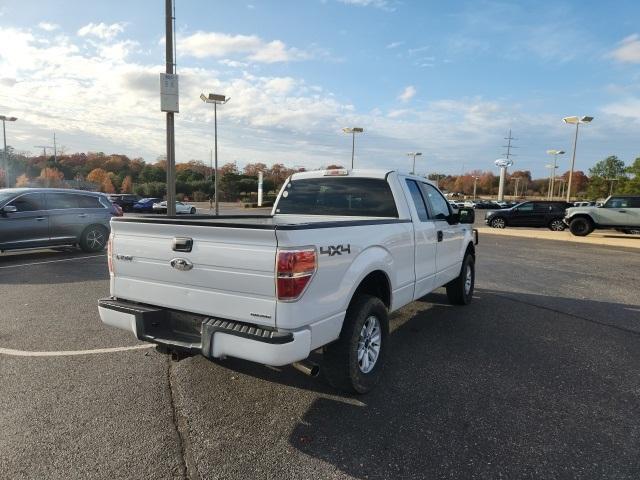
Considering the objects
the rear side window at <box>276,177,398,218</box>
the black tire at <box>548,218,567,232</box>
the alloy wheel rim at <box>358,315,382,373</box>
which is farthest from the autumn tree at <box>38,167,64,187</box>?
the alloy wheel rim at <box>358,315,382,373</box>

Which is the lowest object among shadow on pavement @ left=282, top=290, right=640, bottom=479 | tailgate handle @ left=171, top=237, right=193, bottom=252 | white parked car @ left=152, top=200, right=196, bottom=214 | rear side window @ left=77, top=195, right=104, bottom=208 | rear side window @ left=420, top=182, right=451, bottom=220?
white parked car @ left=152, top=200, right=196, bottom=214

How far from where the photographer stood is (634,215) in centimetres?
1892

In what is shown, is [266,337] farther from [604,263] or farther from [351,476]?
[604,263]

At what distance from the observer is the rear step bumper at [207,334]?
2852 millimetres

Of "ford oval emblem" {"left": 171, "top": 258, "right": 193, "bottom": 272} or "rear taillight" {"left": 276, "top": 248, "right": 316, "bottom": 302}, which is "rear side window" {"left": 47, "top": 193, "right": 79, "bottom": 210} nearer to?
"ford oval emblem" {"left": 171, "top": 258, "right": 193, "bottom": 272}

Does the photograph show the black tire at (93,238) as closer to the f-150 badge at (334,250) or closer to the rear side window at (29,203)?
the rear side window at (29,203)

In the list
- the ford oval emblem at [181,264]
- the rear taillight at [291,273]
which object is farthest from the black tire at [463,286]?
the ford oval emblem at [181,264]

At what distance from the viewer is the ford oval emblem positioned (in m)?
3.23

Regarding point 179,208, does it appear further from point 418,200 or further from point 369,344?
point 369,344

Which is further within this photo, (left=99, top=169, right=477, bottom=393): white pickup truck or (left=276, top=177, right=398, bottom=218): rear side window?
(left=276, top=177, right=398, bottom=218): rear side window

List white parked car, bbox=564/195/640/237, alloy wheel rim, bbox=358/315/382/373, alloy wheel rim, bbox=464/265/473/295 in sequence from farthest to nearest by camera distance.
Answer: white parked car, bbox=564/195/640/237
alloy wheel rim, bbox=464/265/473/295
alloy wheel rim, bbox=358/315/382/373

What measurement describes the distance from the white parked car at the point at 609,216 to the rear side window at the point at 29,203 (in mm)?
20481

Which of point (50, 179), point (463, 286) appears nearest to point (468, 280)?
point (463, 286)

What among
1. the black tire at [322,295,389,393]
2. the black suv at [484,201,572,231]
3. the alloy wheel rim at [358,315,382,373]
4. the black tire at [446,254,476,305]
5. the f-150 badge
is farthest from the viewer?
the black suv at [484,201,572,231]
